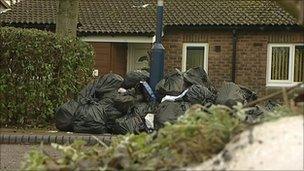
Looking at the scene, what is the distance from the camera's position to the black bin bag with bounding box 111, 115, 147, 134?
1012cm

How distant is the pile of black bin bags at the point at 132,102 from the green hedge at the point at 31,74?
0.41m

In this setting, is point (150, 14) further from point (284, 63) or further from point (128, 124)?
point (128, 124)

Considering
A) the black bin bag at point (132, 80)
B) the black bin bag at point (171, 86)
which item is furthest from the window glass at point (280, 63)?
the black bin bag at point (171, 86)

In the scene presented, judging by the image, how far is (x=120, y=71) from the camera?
79.6 ft

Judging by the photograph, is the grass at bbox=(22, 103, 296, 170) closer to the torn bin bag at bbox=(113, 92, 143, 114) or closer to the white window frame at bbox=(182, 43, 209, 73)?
the torn bin bag at bbox=(113, 92, 143, 114)

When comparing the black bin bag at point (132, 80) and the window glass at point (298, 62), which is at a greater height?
the window glass at point (298, 62)

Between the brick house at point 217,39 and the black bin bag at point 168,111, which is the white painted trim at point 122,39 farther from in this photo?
the black bin bag at point 168,111

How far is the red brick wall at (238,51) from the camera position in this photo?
22562 millimetres

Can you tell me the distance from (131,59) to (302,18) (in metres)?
21.6

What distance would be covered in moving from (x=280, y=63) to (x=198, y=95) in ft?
42.6

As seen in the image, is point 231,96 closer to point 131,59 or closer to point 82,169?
point 82,169

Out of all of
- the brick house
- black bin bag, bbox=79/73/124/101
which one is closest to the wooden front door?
the brick house

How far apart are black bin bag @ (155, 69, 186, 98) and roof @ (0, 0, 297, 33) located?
1169 cm

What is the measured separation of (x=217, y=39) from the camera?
75.5ft
